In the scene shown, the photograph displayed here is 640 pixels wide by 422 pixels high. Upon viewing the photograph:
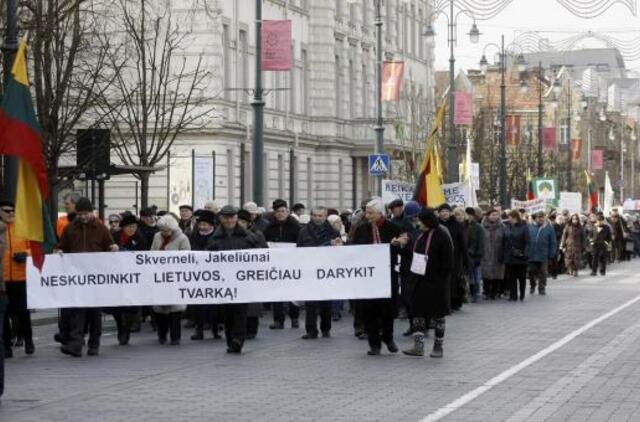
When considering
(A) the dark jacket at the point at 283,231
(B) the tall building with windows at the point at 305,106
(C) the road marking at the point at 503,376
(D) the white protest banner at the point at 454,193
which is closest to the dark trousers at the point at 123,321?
(A) the dark jacket at the point at 283,231

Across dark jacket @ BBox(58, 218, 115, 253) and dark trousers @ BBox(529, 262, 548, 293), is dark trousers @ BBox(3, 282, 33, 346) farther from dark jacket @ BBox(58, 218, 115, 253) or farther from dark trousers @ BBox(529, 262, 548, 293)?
dark trousers @ BBox(529, 262, 548, 293)

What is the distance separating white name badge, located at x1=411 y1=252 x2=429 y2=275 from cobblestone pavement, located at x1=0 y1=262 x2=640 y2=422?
102 cm

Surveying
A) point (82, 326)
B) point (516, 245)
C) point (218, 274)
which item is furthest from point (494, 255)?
point (82, 326)

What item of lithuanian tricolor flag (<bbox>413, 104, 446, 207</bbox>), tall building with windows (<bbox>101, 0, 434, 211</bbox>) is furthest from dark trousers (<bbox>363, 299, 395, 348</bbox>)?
tall building with windows (<bbox>101, 0, 434, 211</bbox>)

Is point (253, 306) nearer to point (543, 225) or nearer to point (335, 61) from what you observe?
point (543, 225)

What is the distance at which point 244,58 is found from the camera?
60688mm

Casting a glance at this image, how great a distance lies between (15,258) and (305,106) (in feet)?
155

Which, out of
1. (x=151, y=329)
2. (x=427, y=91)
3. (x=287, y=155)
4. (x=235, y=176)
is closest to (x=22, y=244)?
(x=151, y=329)

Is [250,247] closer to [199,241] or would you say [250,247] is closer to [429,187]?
[199,241]

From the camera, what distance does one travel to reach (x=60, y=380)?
60.1 ft

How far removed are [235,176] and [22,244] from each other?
36.8m

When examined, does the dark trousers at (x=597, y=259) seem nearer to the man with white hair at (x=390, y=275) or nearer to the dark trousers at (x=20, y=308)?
the man with white hair at (x=390, y=275)

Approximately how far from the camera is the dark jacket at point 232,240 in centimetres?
2316

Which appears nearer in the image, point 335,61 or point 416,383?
point 416,383
